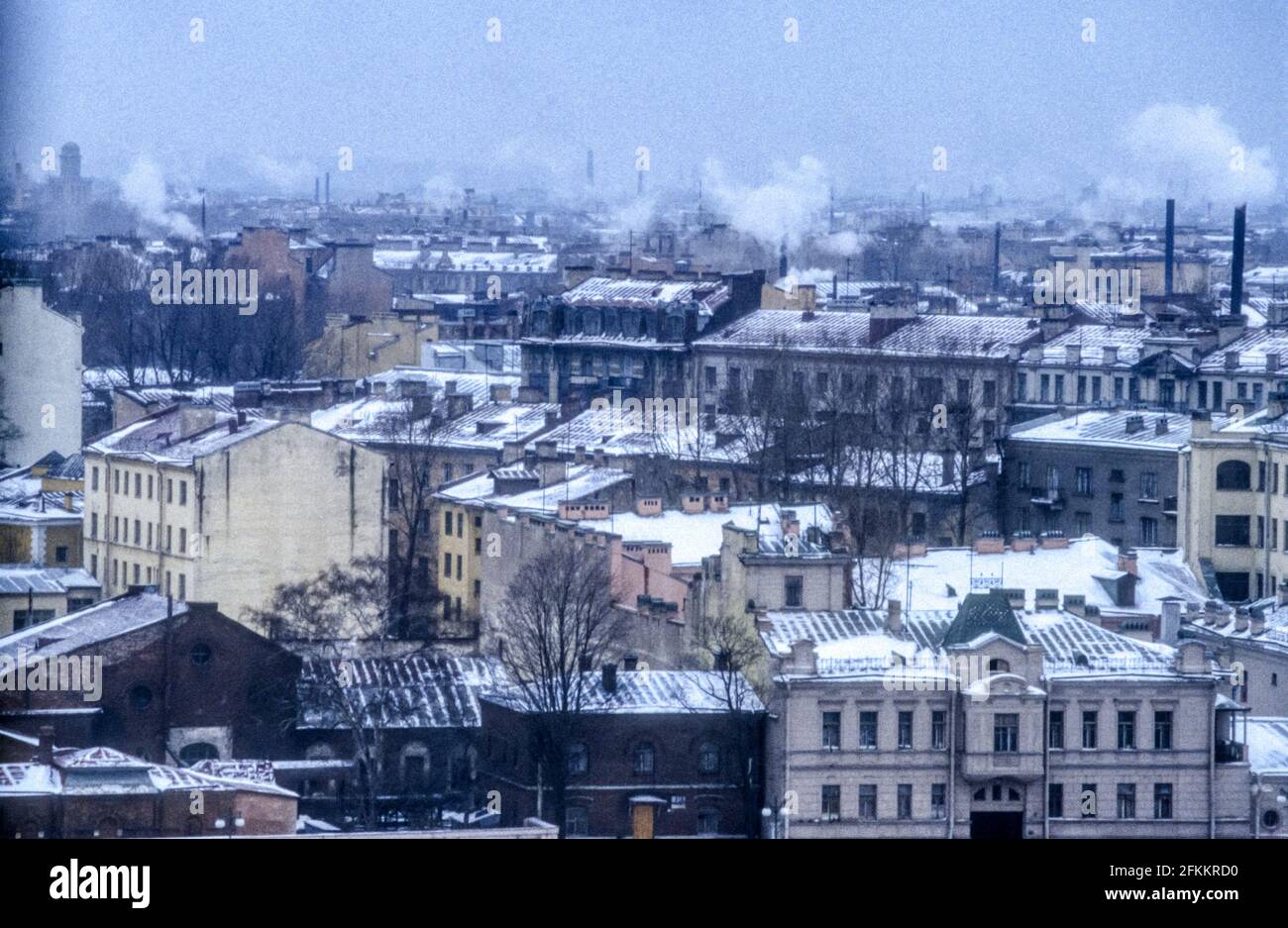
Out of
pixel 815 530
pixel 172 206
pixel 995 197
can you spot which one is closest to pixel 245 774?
pixel 815 530

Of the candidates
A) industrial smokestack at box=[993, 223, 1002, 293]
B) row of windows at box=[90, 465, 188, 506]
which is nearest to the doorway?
row of windows at box=[90, 465, 188, 506]

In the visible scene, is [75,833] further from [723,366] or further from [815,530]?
[723,366]

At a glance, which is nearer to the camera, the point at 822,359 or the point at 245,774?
the point at 245,774

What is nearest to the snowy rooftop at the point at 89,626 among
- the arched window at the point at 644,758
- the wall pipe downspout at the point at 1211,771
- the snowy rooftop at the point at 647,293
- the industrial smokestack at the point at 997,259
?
the arched window at the point at 644,758

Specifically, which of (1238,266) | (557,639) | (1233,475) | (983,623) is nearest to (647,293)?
(1238,266)
